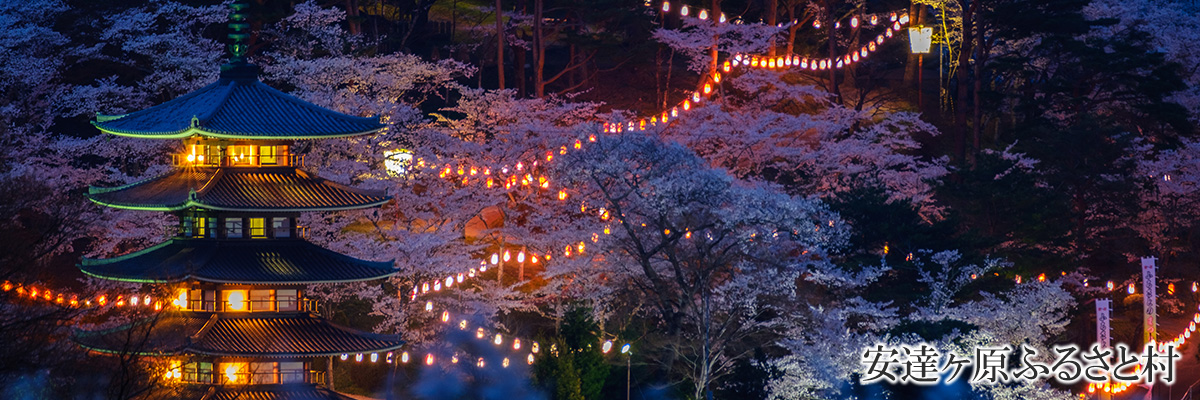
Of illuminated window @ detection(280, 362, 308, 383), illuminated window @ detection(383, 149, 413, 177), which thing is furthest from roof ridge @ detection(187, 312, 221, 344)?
illuminated window @ detection(383, 149, 413, 177)

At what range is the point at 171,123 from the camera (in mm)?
25281

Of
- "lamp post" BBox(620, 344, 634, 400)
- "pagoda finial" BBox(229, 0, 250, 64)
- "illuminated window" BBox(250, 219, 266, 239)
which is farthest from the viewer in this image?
"lamp post" BBox(620, 344, 634, 400)

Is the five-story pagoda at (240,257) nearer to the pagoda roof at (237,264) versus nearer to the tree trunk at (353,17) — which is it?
the pagoda roof at (237,264)

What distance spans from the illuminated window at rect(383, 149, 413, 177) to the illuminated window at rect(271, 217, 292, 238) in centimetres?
933

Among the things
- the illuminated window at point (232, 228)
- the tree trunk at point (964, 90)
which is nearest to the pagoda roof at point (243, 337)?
the illuminated window at point (232, 228)

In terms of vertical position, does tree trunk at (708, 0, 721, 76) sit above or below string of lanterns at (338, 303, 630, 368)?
above

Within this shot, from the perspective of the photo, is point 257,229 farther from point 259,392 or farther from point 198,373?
point 259,392

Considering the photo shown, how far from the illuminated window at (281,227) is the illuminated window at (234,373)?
8.26 ft

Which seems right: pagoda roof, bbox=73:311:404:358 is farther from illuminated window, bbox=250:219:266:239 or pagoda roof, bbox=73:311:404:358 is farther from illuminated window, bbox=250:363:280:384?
illuminated window, bbox=250:219:266:239

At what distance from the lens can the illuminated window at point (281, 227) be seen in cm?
2545

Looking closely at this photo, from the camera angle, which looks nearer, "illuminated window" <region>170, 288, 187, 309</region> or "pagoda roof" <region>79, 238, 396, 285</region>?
"pagoda roof" <region>79, 238, 396, 285</region>

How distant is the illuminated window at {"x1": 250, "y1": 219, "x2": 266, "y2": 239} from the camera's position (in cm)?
2532

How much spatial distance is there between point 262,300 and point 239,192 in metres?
2.03

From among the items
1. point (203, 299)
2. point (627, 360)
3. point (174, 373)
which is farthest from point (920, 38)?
point (174, 373)
